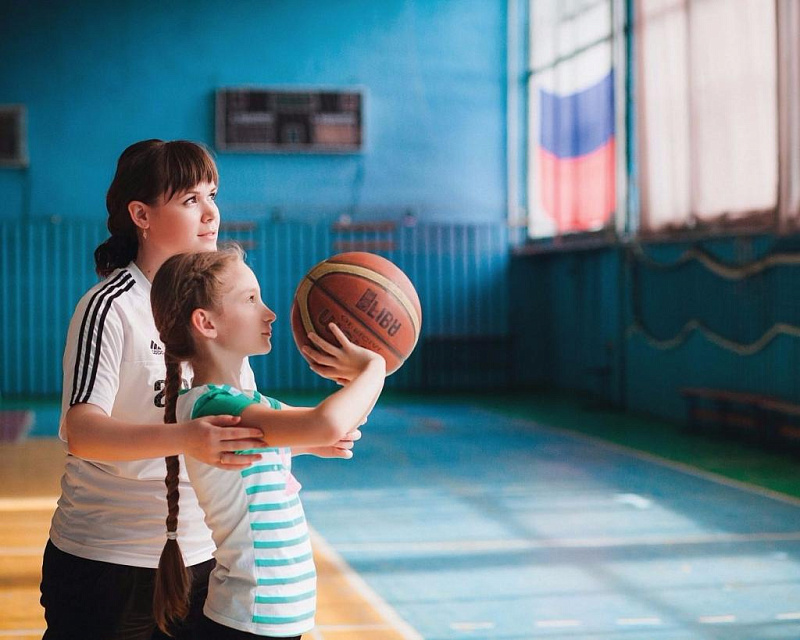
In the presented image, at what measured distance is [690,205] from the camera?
8.99 meters

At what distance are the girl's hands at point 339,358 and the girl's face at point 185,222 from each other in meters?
0.29

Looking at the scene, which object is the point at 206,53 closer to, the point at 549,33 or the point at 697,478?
the point at 549,33

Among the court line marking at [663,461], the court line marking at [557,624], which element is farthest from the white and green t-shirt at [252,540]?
the court line marking at [663,461]

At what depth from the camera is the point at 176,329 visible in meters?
1.70

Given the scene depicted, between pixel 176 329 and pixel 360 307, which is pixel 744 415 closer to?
pixel 360 307

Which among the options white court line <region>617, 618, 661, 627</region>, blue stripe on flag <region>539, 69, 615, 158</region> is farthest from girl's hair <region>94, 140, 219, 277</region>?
blue stripe on flag <region>539, 69, 615, 158</region>

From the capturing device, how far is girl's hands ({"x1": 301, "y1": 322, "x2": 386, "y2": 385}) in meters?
1.71

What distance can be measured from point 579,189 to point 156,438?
10215 mm

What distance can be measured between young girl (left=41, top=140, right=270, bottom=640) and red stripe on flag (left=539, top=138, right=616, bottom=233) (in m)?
9.13

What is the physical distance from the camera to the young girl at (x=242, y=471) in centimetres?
165

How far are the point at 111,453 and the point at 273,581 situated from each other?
31cm

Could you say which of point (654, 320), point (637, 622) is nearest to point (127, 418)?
point (637, 622)

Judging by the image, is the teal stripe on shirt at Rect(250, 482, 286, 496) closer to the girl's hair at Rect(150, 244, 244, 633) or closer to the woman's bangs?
the girl's hair at Rect(150, 244, 244, 633)

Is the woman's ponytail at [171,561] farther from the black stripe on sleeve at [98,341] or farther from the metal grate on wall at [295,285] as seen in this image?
the metal grate on wall at [295,285]
